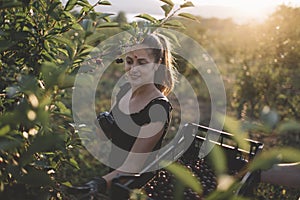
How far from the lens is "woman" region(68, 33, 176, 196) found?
188cm

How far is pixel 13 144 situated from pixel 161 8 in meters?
1.04

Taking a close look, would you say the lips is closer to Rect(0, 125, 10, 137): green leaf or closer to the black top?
the black top

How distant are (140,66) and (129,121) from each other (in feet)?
1.04

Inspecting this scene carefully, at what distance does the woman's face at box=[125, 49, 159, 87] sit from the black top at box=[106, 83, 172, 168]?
136 millimetres

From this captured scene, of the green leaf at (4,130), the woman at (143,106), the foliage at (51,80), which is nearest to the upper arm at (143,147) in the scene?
the woman at (143,106)

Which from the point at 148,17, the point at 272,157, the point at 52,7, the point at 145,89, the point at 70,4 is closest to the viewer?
the point at 272,157

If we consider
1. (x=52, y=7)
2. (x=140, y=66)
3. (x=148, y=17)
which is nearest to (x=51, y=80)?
(x=52, y=7)

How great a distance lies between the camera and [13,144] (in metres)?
0.79

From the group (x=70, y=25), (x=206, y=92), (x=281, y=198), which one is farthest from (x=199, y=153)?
(x=206, y=92)

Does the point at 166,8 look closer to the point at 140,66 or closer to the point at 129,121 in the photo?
the point at 140,66

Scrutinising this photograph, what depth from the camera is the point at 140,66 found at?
207cm

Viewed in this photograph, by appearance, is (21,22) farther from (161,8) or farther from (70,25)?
(161,8)

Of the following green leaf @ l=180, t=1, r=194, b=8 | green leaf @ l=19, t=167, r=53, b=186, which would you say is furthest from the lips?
green leaf @ l=19, t=167, r=53, b=186

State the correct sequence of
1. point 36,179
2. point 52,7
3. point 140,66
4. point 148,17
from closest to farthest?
1. point 36,179
2. point 52,7
3. point 148,17
4. point 140,66
